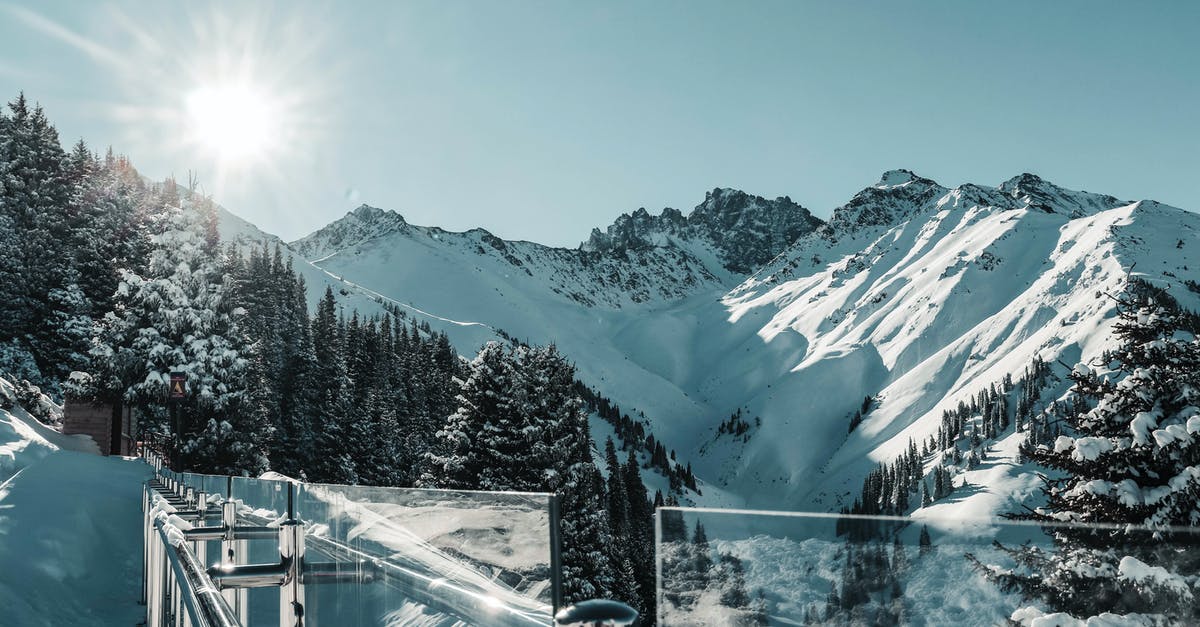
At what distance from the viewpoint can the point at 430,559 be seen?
3.88 m

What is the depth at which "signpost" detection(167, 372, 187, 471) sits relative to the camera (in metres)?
30.2

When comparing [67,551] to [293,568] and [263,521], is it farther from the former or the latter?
[293,568]

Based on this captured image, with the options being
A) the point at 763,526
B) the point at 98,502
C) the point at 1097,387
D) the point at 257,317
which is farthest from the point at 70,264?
the point at 763,526

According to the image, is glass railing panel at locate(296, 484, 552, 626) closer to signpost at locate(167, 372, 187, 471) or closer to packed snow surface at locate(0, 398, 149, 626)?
packed snow surface at locate(0, 398, 149, 626)

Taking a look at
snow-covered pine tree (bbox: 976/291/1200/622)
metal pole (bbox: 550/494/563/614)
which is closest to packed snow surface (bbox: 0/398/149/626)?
metal pole (bbox: 550/494/563/614)

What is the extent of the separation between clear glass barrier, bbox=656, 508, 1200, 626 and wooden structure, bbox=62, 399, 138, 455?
40000 millimetres

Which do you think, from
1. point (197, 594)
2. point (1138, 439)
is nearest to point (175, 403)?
point (1138, 439)

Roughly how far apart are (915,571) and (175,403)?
117 feet

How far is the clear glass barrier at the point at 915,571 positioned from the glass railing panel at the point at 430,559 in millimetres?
773

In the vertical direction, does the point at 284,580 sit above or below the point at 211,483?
above

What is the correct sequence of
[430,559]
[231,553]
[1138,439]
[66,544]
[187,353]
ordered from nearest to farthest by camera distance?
1. [430,559]
2. [231,553]
3. [1138,439]
4. [66,544]
5. [187,353]

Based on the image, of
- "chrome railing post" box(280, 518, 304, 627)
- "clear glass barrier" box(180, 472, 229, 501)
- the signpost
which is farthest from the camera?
the signpost

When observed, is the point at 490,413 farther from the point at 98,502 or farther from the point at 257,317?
the point at 257,317

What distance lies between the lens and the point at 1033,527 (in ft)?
6.53
